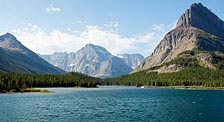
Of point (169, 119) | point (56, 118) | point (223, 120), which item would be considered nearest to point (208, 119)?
point (223, 120)

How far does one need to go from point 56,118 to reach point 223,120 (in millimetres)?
48985

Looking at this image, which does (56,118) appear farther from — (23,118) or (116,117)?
(116,117)

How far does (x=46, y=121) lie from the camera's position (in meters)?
87.4

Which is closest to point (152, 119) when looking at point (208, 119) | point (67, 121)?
point (208, 119)

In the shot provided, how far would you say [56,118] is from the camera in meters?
93.8

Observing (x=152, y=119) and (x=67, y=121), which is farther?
(x=152, y=119)

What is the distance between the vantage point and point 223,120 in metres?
91.9

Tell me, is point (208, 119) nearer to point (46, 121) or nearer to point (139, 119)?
point (139, 119)

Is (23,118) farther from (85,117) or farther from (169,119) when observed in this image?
(169,119)

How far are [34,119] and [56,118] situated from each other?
6430mm

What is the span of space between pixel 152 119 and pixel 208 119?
660 inches

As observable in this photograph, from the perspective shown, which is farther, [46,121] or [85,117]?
[85,117]

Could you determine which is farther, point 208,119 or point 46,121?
point 208,119

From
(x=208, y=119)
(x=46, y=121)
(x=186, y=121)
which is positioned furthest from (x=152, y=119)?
(x=46, y=121)
